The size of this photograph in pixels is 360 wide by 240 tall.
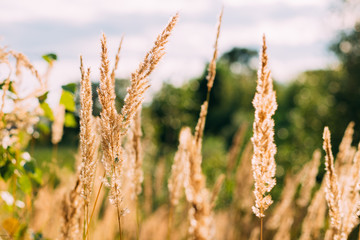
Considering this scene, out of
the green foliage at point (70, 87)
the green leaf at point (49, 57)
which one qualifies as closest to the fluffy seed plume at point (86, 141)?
the green foliage at point (70, 87)

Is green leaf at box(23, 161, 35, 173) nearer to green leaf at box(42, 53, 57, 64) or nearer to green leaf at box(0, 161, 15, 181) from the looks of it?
green leaf at box(0, 161, 15, 181)

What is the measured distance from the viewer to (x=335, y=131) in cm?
1708

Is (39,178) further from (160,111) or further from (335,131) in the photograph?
(160,111)

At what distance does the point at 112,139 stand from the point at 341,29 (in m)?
23.1

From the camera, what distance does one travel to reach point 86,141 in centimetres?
131

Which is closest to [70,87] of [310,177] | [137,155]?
[137,155]

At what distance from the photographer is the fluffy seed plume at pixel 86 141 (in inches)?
51.1

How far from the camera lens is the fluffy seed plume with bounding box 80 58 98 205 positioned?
1299mm

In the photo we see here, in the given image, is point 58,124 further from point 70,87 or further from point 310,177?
point 310,177

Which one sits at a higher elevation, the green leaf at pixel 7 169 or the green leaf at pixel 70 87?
the green leaf at pixel 70 87

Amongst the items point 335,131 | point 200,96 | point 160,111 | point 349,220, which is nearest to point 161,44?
point 349,220

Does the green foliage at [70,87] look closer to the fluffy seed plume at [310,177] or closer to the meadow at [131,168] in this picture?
the meadow at [131,168]

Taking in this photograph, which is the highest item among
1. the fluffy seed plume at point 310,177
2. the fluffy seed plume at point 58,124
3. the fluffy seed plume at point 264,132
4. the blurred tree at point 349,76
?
the blurred tree at point 349,76

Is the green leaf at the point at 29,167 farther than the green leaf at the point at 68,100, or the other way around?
the green leaf at the point at 68,100
